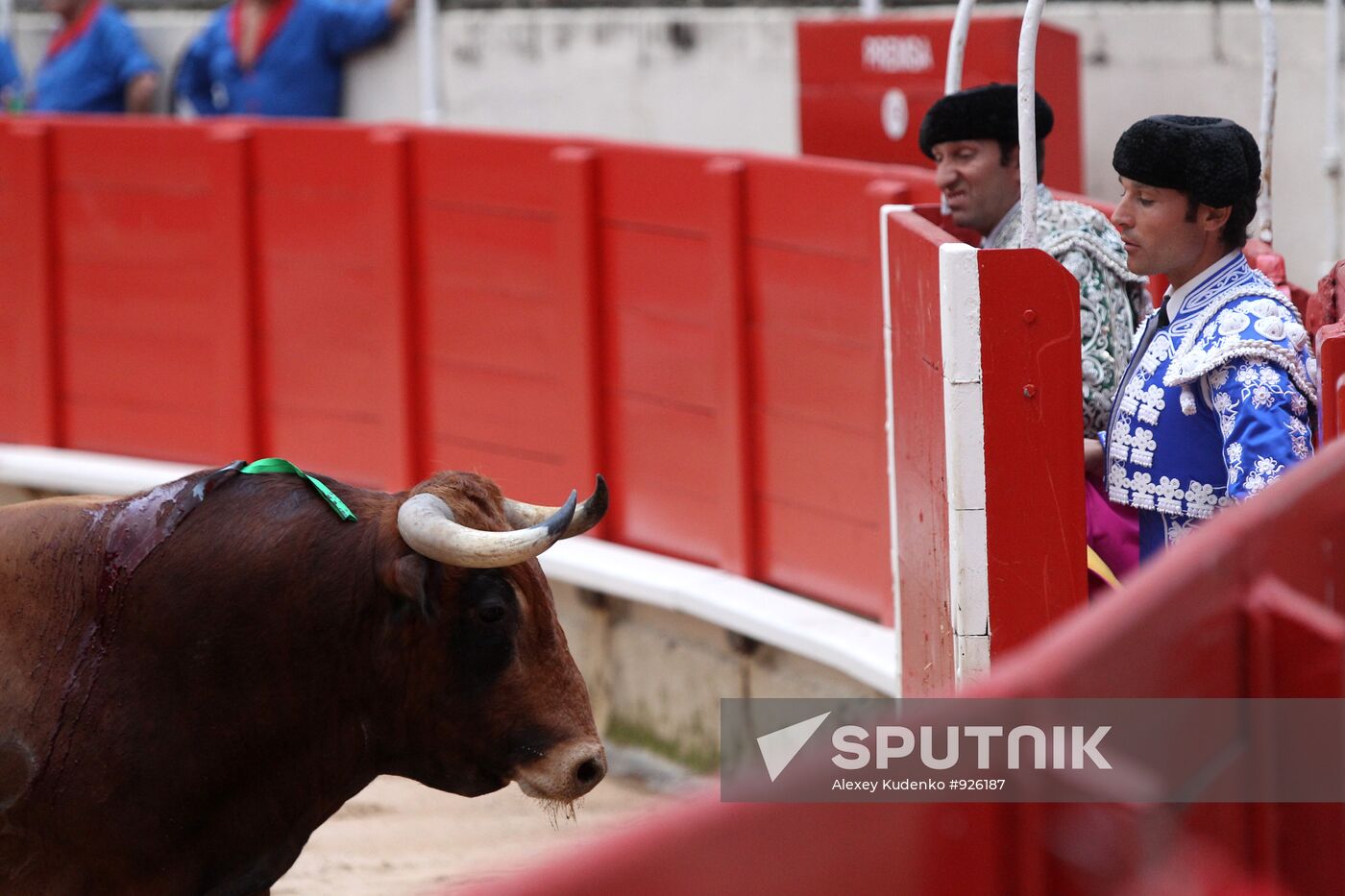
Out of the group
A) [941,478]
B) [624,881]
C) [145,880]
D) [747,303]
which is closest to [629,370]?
[747,303]

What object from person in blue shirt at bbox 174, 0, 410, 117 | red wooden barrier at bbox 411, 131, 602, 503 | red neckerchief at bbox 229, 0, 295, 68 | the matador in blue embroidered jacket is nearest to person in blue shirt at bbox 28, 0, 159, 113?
person in blue shirt at bbox 174, 0, 410, 117

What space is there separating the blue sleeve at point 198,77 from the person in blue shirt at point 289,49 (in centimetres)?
5

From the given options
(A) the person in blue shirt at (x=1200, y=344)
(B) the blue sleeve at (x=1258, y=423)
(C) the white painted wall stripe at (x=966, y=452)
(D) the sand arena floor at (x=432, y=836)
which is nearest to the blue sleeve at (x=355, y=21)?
(D) the sand arena floor at (x=432, y=836)

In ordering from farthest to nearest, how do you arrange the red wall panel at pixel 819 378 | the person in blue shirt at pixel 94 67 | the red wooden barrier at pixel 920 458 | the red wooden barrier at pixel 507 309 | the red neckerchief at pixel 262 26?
the person in blue shirt at pixel 94 67 → the red neckerchief at pixel 262 26 → the red wooden barrier at pixel 507 309 → the red wall panel at pixel 819 378 → the red wooden barrier at pixel 920 458

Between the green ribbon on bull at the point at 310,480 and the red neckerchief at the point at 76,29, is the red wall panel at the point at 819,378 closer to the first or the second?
the green ribbon on bull at the point at 310,480

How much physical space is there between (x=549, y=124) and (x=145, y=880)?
5.05m

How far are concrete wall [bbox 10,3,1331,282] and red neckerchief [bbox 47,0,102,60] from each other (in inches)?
13.6

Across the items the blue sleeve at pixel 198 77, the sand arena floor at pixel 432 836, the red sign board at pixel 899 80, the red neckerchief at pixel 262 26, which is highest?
the red neckerchief at pixel 262 26

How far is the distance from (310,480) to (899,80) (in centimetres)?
327

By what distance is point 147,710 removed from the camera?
3.05 m

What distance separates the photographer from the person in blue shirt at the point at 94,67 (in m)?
8.59

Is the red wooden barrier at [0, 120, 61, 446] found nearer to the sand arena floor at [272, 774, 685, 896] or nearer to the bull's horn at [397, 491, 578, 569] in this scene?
the sand arena floor at [272, 774, 685, 896]

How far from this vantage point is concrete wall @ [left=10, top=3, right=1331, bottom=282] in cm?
578

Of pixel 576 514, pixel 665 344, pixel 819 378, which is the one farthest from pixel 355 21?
pixel 576 514
